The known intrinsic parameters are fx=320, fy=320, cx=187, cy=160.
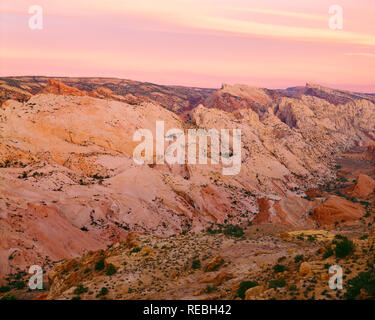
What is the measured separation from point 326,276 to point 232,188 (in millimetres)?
37774

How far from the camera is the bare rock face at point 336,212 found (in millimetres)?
35281

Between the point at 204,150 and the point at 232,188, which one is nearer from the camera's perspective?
the point at 232,188

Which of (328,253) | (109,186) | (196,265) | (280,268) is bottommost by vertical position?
(196,265)

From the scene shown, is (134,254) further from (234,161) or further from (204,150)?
(234,161)

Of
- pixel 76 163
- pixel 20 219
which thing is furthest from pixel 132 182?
pixel 20 219

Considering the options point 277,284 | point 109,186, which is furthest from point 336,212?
point 277,284

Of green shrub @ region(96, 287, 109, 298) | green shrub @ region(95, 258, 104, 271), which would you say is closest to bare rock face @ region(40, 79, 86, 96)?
green shrub @ region(95, 258, 104, 271)

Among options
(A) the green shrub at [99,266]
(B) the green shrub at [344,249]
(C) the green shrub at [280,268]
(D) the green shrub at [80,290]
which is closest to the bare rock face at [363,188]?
(B) the green shrub at [344,249]

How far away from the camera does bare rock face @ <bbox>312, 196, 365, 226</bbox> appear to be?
35.3 m

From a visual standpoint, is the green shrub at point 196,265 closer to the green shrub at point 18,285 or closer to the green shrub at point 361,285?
the green shrub at point 361,285

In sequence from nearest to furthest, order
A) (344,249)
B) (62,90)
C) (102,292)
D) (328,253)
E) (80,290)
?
(344,249) < (328,253) < (102,292) < (80,290) < (62,90)

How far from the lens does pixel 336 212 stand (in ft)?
120

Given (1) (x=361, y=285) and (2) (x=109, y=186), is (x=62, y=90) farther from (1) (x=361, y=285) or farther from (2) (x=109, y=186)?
(1) (x=361, y=285)

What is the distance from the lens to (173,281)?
15.3 meters
